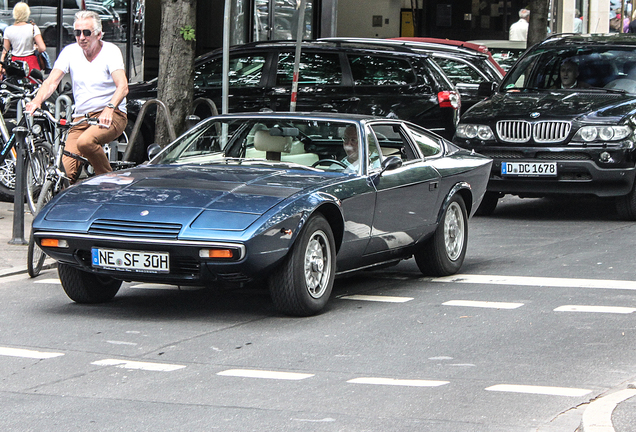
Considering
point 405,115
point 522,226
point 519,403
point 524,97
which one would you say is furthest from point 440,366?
point 405,115

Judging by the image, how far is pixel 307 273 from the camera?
713 cm

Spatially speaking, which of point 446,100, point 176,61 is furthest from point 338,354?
point 446,100

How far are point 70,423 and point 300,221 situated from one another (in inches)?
94.4

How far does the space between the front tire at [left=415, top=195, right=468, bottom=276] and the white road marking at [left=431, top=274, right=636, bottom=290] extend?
0.36 ft

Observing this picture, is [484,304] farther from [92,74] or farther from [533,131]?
[533,131]

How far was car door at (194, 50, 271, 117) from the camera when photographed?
14.8 m

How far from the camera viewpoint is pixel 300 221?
6.91 m

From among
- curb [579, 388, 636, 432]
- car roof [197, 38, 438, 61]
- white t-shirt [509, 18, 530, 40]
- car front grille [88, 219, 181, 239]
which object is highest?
white t-shirt [509, 18, 530, 40]

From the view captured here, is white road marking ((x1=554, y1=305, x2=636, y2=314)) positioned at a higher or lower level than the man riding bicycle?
lower

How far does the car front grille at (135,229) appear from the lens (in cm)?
676

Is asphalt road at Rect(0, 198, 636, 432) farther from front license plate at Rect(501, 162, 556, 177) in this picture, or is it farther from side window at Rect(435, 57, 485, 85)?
side window at Rect(435, 57, 485, 85)

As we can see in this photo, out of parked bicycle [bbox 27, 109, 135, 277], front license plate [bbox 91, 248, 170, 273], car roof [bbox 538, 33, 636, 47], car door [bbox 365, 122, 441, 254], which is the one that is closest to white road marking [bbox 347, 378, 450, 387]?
front license plate [bbox 91, 248, 170, 273]

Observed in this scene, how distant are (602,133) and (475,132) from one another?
1.40m

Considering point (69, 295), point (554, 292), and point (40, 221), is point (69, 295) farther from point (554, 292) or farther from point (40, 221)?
point (554, 292)
